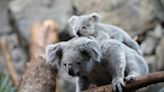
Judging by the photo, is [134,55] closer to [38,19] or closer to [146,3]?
[146,3]

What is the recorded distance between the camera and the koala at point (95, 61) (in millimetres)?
3000

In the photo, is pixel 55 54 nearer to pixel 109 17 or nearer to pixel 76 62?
pixel 76 62

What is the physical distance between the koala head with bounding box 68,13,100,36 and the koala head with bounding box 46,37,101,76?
2.99ft

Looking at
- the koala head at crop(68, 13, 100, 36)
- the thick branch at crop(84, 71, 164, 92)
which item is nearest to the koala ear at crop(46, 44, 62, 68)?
the thick branch at crop(84, 71, 164, 92)

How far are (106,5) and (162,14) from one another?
929mm

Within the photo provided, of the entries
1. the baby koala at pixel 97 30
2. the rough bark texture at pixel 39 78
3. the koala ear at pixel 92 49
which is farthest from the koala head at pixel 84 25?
the koala ear at pixel 92 49

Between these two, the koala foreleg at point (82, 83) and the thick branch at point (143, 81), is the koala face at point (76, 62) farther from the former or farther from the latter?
the koala foreleg at point (82, 83)

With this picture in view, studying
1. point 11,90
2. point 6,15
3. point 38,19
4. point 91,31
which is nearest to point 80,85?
point 91,31

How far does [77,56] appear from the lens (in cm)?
299

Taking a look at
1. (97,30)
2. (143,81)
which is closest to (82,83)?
(143,81)

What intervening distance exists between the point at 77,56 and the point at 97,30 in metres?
1.14

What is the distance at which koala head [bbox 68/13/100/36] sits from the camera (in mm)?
4080


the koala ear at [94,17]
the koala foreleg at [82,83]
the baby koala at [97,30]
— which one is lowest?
the koala foreleg at [82,83]

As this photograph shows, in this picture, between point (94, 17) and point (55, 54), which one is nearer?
point (55, 54)
